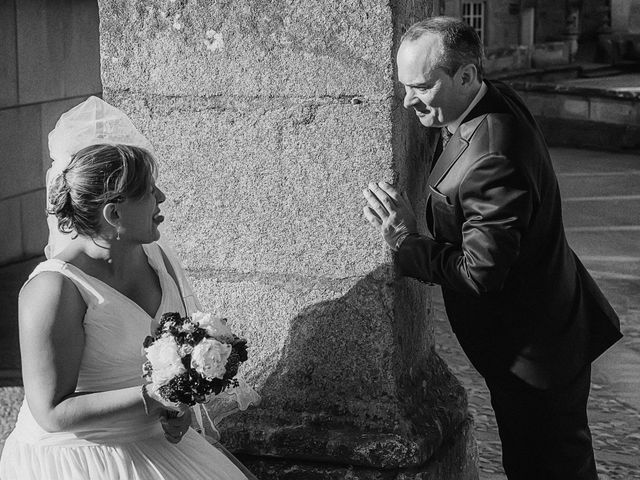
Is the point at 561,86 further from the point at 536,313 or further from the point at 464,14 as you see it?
the point at 536,313

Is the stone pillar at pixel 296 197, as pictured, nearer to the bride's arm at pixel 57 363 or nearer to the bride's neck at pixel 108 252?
the bride's neck at pixel 108 252

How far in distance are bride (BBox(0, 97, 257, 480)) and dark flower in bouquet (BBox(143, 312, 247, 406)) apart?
3.3 inches

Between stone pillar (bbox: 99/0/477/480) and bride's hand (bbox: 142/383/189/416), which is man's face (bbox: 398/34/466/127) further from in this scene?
bride's hand (bbox: 142/383/189/416)

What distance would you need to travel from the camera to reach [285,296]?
329 centimetres

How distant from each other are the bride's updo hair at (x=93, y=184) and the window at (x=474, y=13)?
2420cm

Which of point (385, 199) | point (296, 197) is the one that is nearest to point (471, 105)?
point (385, 199)

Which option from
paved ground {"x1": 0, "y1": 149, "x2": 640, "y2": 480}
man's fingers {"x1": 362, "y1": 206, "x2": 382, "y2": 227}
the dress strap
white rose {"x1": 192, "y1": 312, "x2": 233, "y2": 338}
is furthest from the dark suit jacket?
paved ground {"x1": 0, "y1": 149, "x2": 640, "y2": 480}

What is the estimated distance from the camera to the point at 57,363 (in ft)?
8.87

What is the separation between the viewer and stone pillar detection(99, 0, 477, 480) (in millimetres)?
3139

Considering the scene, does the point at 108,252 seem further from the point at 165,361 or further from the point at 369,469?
the point at 369,469

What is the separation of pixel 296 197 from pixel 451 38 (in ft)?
2.15

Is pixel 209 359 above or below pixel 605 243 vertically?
above

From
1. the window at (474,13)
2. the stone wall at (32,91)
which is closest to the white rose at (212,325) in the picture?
the stone wall at (32,91)

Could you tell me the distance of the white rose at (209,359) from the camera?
260 centimetres
